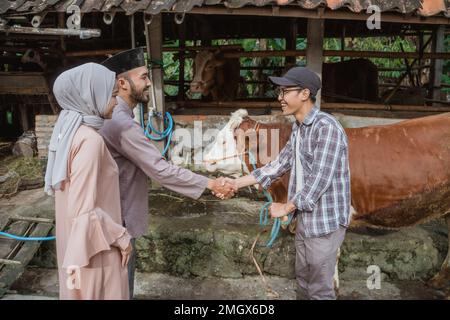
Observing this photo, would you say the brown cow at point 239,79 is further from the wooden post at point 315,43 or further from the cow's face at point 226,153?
the cow's face at point 226,153

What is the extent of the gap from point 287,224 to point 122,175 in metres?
1.91

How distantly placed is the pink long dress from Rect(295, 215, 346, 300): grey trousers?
117 centimetres

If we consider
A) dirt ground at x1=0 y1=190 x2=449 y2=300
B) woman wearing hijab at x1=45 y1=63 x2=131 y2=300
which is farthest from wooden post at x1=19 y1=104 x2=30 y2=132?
woman wearing hijab at x1=45 y1=63 x2=131 y2=300

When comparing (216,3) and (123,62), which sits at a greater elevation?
(216,3)

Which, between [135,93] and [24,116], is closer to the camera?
[135,93]

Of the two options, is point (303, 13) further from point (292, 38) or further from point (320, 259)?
point (292, 38)

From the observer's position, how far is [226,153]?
4066mm

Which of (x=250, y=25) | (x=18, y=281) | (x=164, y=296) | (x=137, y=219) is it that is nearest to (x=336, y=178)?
(x=137, y=219)

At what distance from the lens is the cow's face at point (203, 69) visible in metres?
6.29

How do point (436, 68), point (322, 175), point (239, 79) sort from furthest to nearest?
point (239, 79)
point (436, 68)
point (322, 175)

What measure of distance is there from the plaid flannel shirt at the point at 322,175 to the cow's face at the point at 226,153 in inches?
51.5

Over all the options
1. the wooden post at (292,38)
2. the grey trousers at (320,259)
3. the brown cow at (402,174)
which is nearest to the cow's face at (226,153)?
the brown cow at (402,174)

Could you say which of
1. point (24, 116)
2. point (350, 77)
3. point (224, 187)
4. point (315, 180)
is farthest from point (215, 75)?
point (315, 180)

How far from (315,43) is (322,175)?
2.48 metres
